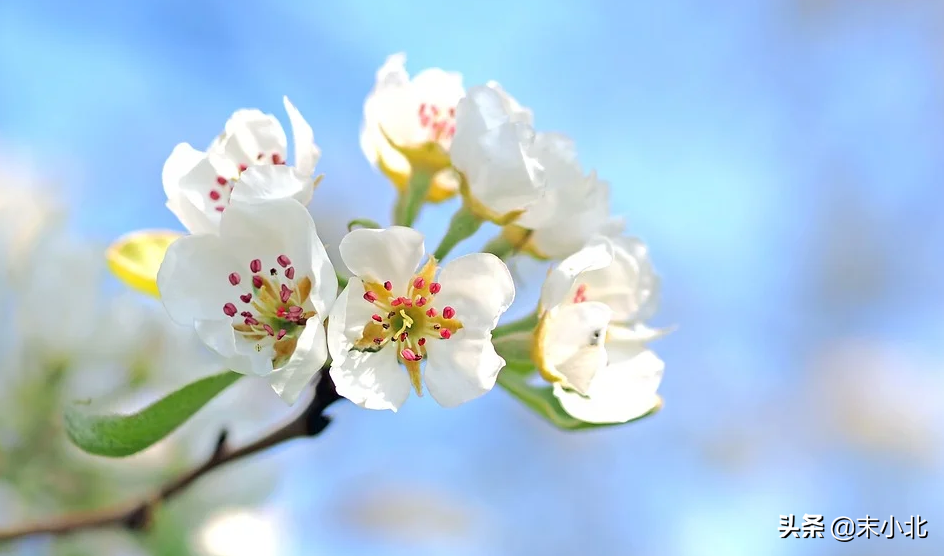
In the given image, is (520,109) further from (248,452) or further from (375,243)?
(248,452)

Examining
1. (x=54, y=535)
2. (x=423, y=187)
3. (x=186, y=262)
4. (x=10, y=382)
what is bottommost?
(x=54, y=535)

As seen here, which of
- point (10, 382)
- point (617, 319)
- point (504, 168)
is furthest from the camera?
point (10, 382)

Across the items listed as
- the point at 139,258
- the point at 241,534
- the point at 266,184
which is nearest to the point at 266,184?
the point at 266,184

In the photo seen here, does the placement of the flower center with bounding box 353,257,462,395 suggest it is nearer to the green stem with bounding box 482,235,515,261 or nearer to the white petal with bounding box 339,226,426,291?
the white petal with bounding box 339,226,426,291

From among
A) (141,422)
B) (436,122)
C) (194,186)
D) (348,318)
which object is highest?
(436,122)

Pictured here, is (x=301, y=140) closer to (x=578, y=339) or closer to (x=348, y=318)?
(x=348, y=318)

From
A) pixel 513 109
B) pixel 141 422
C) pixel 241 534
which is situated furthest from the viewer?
pixel 241 534

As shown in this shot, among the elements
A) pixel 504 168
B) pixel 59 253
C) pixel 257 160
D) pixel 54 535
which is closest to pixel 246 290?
pixel 257 160
